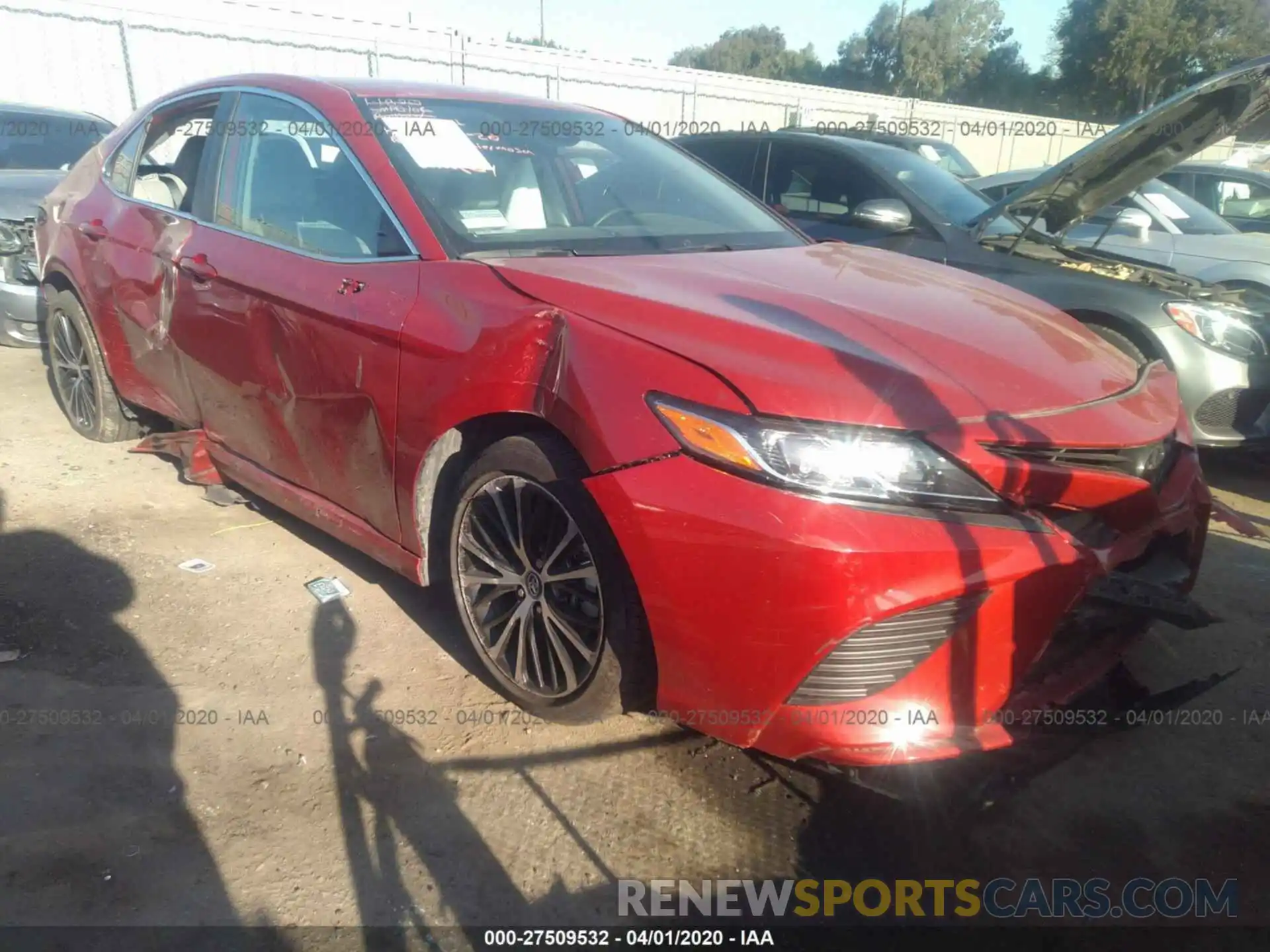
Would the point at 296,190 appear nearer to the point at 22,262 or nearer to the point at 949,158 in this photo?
the point at 22,262

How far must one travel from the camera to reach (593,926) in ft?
6.62

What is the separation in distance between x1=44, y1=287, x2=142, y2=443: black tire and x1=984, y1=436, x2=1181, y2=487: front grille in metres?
3.94

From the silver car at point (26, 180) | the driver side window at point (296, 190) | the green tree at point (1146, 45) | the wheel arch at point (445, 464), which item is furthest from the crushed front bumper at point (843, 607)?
the green tree at point (1146, 45)

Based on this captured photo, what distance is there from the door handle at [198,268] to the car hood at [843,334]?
1.30 metres

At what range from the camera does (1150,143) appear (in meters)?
4.34

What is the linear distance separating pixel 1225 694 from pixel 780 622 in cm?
188

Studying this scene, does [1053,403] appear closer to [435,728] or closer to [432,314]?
[432,314]

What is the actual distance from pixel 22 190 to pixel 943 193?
5937 millimetres

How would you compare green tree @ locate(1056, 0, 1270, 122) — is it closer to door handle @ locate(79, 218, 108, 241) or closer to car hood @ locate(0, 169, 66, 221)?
car hood @ locate(0, 169, 66, 221)

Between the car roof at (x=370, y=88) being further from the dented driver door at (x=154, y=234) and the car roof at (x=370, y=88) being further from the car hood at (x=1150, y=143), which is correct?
the car hood at (x=1150, y=143)

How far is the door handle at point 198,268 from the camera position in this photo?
3287 millimetres

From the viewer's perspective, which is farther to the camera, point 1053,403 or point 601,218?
point 601,218

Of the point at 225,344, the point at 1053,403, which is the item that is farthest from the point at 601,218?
the point at 1053,403

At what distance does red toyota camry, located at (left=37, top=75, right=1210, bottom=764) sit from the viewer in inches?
77.6
